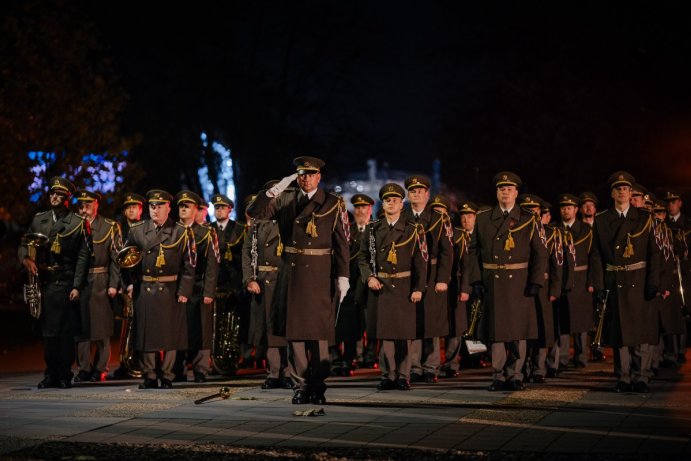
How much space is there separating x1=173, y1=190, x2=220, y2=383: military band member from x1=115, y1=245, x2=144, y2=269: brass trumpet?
2.30 ft

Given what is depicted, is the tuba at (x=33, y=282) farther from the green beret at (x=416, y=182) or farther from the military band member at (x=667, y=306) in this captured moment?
the military band member at (x=667, y=306)

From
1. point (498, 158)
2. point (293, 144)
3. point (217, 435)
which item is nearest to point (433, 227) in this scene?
point (217, 435)

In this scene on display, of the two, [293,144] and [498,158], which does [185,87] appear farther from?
[498,158]

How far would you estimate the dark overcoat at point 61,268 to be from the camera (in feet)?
48.6

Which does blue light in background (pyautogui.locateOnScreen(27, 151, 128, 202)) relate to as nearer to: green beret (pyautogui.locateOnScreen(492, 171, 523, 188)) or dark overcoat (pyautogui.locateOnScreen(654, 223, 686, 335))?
dark overcoat (pyautogui.locateOnScreen(654, 223, 686, 335))

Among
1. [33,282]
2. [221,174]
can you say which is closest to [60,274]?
[33,282]

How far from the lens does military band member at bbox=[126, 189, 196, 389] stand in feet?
47.5

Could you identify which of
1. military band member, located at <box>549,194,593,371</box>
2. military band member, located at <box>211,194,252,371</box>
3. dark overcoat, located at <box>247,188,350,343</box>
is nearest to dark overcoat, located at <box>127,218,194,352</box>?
military band member, located at <box>211,194,252,371</box>

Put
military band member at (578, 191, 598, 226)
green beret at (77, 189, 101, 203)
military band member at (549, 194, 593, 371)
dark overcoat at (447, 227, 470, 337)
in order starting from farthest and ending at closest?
military band member at (578, 191, 598, 226) < military band member at (549, 194, 593, 371) < dark overcoat at (447, 227, 470, 337) < green beret at (77, 189, 101, 203)

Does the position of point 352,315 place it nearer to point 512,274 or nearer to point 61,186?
point 512,274

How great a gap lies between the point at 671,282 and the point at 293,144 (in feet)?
103

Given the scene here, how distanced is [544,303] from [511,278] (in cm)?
76

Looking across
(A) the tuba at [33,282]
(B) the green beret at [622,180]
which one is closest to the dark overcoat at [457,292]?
(B) the green beret at [622,180]

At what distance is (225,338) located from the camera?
16281 mm
